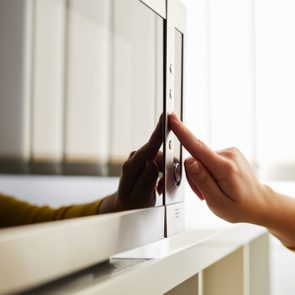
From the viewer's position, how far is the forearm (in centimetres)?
70

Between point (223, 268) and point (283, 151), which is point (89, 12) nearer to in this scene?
point (223, 268)

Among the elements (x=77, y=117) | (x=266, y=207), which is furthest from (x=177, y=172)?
(x=77, y=117)

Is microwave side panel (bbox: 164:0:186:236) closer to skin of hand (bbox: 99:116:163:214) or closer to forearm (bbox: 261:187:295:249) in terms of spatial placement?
skin of hand (bbox: 99:116:163:214)

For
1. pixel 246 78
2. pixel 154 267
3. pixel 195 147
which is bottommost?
pixel 154 267

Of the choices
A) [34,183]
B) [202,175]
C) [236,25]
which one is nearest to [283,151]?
[236,25]

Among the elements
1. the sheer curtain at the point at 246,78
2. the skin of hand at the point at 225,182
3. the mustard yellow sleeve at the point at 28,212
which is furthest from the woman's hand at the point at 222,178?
the sheer curtain at the point at 246,78

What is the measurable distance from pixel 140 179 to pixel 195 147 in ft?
0.34

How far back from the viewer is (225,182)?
606 millimetres

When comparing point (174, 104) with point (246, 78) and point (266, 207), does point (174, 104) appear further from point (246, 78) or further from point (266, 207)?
point (246, 78)

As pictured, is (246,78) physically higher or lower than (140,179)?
A: higher

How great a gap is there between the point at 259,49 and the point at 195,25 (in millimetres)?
235

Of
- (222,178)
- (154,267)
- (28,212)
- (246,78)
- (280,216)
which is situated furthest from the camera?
(246,78)

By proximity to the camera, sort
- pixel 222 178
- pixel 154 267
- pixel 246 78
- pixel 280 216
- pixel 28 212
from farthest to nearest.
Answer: pixel 246 78 → pixel 280 216 → pixel 222 178 → pixel 154 267 → pixel 28 212

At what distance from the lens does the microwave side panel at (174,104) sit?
1.95 feet
